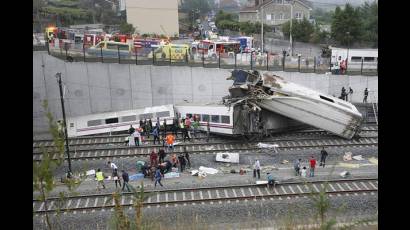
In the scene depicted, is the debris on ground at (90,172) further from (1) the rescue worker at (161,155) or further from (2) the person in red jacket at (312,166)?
(2) the person in red jacket at (312,166)

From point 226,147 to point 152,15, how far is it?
136 feet

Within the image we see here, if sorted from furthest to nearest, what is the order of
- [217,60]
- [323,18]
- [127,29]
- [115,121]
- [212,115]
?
[323,18], [127,29], [217,60], [115,121], [212,115]

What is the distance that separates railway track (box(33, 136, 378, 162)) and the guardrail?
279 inches

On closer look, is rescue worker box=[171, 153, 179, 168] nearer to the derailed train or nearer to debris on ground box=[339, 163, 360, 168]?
the derailed train

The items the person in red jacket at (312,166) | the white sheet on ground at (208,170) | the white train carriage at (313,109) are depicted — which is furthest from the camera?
the white train carriage at (313,109)

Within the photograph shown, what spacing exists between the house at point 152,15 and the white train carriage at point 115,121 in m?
36.2

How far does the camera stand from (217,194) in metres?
18.1

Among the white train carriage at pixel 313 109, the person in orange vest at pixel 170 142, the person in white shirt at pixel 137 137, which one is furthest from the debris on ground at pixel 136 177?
the white train carriage at pixel 313 109

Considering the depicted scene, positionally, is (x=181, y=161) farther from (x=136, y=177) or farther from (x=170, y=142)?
(x=170, y=142)

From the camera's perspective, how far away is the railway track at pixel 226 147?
76.8ft

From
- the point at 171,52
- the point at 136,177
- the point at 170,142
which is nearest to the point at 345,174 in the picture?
the point at 170,142

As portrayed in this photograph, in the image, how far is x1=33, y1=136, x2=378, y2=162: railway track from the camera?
23.4 metres
